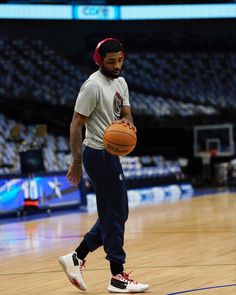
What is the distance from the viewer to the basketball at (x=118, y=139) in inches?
222

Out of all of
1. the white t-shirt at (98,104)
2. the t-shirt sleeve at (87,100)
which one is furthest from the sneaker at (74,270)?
the t-shirt sleeve at (87,100)

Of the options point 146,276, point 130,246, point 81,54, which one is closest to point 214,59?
point 81,54

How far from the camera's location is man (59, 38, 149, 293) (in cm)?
582

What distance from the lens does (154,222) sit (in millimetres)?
12648

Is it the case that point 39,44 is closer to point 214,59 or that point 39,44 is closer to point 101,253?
point 214,59

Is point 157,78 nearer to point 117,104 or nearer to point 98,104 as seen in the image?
point 117,104

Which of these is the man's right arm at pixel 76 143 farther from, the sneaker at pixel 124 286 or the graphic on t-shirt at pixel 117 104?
the sneaker at pixel 124 286

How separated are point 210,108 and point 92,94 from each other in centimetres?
2404

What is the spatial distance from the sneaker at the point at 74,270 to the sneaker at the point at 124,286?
10.3 inches

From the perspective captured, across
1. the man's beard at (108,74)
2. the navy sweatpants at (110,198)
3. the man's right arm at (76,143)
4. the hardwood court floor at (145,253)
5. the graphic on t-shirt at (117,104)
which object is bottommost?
the hardwood court floor at (145,253)

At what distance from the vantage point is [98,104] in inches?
232

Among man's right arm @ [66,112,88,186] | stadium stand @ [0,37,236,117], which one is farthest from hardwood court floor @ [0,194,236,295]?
stadium stand @ [0,37,236,117]

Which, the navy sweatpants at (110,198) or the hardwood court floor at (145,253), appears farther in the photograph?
the hardwood court floor at (145,253)

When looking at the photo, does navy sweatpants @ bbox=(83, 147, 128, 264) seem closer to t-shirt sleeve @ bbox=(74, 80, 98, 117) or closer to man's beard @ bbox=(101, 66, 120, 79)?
t-shirt sleeve @ bbox=(74, 80, 98, 117)
